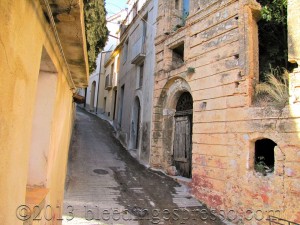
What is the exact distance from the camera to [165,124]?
1189cm

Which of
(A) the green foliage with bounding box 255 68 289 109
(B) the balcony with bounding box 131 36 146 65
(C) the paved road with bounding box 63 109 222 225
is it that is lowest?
(C) the paved road with bounding box 63 109 222 225

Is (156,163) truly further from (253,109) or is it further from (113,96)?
(113,96)

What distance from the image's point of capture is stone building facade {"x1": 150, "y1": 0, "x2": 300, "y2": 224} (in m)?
6.56

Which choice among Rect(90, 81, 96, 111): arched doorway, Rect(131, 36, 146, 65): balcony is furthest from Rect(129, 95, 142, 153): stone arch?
Rect(90, 81, 96, 111): arched doorway

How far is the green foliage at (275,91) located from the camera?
22.6 feet

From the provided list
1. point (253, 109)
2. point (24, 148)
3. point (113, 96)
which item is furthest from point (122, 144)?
point (24, 148)

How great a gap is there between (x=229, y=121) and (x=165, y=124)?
166 inches

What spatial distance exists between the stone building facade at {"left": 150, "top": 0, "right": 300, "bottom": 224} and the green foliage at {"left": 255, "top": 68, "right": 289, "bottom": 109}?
20cm

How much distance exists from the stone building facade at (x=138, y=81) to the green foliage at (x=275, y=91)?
606cm

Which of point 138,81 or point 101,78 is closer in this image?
point 138,81

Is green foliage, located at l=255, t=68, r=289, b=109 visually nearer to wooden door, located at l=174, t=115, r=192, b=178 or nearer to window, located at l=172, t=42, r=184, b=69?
wooden door, located at l=174, t=115, r=192, b=178

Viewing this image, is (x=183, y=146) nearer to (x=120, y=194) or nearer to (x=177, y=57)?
(x=120, y=194)

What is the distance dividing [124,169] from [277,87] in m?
7.05

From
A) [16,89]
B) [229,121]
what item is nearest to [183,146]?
[229,121]
